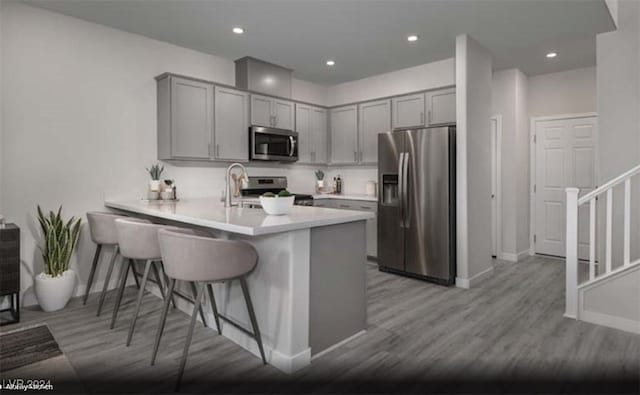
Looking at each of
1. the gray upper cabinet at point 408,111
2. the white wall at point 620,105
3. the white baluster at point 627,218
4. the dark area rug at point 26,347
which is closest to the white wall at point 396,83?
the gray upper cabinet at point 408,111

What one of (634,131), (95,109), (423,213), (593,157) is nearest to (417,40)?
(423,213)

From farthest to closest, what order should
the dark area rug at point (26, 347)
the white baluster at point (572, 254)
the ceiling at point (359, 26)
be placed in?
the ceiling at point (359, 26) → the white baluster at point (572, 254) → the dark area rug at point (26, 347)

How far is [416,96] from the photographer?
462 cm

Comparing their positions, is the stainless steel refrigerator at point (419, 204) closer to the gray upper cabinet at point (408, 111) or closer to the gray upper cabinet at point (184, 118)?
the gray upper cabinet at point (408, 111)

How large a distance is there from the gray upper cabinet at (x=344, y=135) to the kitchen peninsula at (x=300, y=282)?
2.97 metres

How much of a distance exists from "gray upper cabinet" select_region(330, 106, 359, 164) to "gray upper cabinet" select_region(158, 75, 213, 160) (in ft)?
6.78

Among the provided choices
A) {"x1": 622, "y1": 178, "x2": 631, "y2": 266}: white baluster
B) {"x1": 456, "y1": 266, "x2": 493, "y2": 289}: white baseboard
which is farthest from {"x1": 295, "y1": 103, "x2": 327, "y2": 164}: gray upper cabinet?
{"x1": 622, "y1": 178, "x2": 631, "y2": 266}: white baluster

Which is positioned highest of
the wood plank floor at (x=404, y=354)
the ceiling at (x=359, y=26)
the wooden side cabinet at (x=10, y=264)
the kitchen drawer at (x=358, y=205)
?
the ceiling at (x=359, y=26)

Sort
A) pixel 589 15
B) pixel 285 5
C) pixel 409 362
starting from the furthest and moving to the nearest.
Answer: pixel 589 15
pixel 285 5
pixel 409 362

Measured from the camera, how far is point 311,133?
543 centimetres

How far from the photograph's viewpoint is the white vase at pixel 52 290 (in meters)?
3.04

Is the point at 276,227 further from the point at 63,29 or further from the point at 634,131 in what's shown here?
the point at 634,131

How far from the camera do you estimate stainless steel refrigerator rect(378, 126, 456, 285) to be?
391 cm

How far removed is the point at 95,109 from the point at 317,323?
3.00 m
